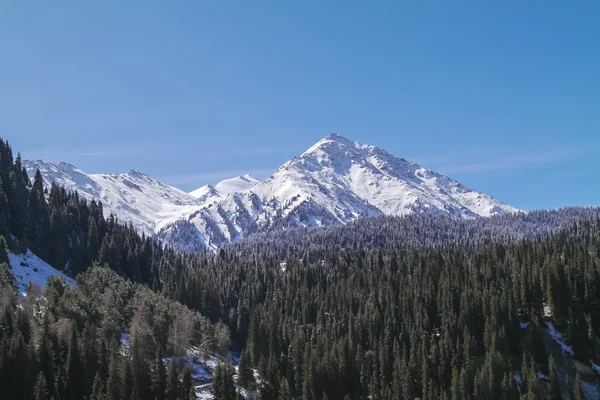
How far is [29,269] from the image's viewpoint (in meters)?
149

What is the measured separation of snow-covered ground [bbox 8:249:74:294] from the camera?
14000 centimetres

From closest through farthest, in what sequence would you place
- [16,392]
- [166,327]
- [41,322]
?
[16,392], [41,322], [166,327]

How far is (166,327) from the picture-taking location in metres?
125

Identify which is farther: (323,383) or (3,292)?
(323,383)

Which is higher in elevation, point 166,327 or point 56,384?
point 166,327

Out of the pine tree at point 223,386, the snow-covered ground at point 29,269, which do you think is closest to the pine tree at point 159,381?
the pine tree at point 223,386

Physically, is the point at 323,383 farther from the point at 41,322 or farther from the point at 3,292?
the point at 3,292

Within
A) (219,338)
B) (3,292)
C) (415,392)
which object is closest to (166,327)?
(219,338)

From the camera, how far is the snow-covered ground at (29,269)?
140000 millimetres

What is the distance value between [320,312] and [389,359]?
139 ft

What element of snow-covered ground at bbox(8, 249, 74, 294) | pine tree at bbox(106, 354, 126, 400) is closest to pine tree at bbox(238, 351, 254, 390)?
pine tree at bbox(106, 354, 126, 400)

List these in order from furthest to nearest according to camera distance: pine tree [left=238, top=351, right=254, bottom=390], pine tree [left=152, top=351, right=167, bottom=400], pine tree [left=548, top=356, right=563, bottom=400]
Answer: pine tree [left=238, top=351, right=254, bottom=390], pine tree [left=548, top=356, right=563, bottom=400], pine tree [left=152, top=351, right=167, bottom=400]

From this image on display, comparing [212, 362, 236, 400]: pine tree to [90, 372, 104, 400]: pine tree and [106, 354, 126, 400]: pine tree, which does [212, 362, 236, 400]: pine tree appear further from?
[90, 372, 104, 400]: pine tree

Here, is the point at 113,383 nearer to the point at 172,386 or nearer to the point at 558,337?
the point at 172,386
